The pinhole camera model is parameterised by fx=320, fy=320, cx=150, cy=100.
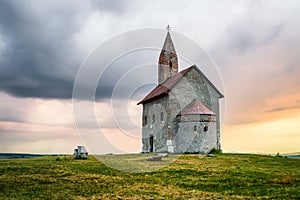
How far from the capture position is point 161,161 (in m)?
23.8

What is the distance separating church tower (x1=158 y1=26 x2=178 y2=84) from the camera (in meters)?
45.5

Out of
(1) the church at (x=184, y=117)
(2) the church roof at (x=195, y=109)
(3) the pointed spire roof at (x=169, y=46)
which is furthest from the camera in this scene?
(3) the pointed spire roof at (x=169, y=46)

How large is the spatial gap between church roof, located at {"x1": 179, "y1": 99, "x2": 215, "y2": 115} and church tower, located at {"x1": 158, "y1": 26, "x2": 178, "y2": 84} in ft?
36.2

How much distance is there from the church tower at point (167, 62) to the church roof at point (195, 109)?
11029 millimetres

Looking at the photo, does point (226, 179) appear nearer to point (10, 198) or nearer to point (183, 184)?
point (183, 184)

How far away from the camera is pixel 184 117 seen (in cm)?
3388

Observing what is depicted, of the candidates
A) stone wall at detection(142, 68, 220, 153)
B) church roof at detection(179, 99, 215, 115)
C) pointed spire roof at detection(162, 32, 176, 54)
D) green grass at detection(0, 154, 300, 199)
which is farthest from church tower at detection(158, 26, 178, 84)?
green grass at detection(0, 154, 300, 199)

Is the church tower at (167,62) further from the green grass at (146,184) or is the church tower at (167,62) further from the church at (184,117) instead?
the green grass at (146,184)

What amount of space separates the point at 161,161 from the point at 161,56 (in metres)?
25.0

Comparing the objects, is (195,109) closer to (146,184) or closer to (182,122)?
(182,122)

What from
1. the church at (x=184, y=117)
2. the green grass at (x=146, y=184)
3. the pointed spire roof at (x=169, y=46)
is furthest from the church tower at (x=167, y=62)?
the green grass at (x=146, y=184)

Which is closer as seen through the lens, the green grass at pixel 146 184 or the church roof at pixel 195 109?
the green grass at pixel 146 184

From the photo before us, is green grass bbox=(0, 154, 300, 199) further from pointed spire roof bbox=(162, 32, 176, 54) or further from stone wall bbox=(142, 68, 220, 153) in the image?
pointed spire roof bbox=(162, 32, 176, 54)

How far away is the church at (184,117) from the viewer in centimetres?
3278
